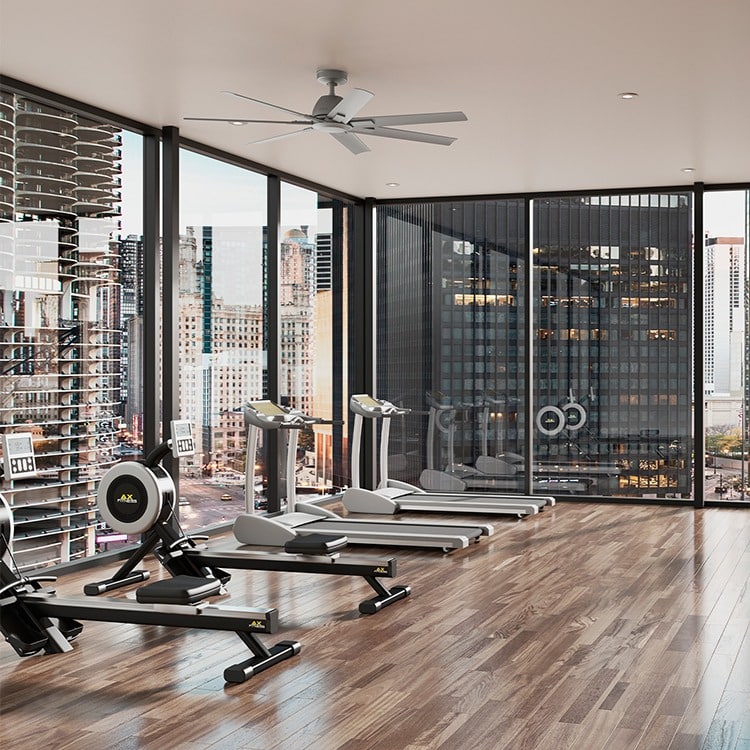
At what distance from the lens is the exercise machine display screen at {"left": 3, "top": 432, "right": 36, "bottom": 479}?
4.34m

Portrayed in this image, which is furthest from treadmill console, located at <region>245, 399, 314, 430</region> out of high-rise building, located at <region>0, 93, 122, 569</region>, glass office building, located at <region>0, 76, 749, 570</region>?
high-rise building, located at <region>0, 93, 122, 569</region>

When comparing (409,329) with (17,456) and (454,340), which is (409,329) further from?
(17,456)

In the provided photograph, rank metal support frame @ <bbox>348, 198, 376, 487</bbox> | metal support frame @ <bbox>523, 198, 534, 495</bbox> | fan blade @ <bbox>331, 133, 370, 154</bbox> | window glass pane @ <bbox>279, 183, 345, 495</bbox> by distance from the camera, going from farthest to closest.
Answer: metal support frame @ <bbox>348, 198, 376, 487</bbox> < metal support frame @ <bbox>523, 198, 534, 495</bbox> < window glass pane @ <bbox>279, 183, 345, 495</bbox> < fan blade @ <bbox>331, 133, 370, 154</bbox>

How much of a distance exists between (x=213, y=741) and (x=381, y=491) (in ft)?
18.9

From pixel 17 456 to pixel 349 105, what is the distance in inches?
92.3

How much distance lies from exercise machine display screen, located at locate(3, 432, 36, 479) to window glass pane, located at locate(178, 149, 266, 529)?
281 cm

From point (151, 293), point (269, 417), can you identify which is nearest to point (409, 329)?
point (269, 417)

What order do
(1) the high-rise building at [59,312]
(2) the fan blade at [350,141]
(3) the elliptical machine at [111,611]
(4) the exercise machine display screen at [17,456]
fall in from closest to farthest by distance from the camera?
(3) the elliptical machine at [111,611] → (4) the exercise machine display screen at [17,456] → (2) the fan blade at [350,141] → (1) the high-rise building at [59,312]

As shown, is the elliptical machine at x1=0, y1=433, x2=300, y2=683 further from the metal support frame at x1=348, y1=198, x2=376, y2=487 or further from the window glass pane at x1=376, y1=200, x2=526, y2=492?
the metal support frame at x1=348, y1=198, x2=376, y2=487

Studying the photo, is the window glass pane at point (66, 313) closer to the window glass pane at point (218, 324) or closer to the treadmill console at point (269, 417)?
the window glass pane at point (218, 324)

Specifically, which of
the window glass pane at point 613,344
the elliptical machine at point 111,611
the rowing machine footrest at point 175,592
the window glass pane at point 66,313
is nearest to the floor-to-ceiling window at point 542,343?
the window glass pane at point 613,344

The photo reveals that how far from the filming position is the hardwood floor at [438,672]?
138 inches

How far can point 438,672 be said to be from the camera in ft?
13.9

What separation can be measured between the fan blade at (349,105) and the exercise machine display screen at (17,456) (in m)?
2.23
